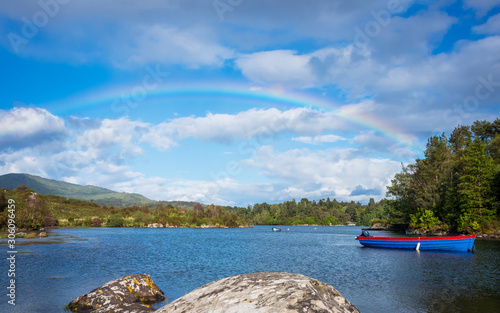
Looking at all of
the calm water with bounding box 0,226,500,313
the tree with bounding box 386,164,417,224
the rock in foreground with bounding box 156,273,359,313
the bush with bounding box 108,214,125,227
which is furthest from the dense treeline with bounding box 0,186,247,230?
the tree with bounding box 386,164,417,224

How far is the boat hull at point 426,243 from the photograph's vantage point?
43.8 m

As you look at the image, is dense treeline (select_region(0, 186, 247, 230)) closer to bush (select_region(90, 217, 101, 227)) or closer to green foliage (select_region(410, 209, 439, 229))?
bush (select_region(90, 217, 101, 227))

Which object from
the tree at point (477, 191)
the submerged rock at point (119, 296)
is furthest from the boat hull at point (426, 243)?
the submerged rock at point (119, 296)

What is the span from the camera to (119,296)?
13.2m

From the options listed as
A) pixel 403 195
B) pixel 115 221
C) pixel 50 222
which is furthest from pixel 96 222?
pixel 403 195

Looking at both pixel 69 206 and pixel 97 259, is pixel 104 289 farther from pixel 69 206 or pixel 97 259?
pixel 69 206

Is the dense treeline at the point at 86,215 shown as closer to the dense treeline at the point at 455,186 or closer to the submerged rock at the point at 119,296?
the submerged rock at the point at 119,296

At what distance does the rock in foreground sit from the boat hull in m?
49.3

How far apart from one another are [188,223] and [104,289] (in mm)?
142928

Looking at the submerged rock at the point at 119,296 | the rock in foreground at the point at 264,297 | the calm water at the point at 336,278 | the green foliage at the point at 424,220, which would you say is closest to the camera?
the rock in foreground at the point at 264,297

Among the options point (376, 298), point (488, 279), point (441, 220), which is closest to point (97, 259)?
point (376, 298)

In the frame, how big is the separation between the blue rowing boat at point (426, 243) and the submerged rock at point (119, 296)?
44.3m

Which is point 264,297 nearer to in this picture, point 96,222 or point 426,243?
point 426,243

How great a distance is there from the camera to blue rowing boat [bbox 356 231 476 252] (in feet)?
144
